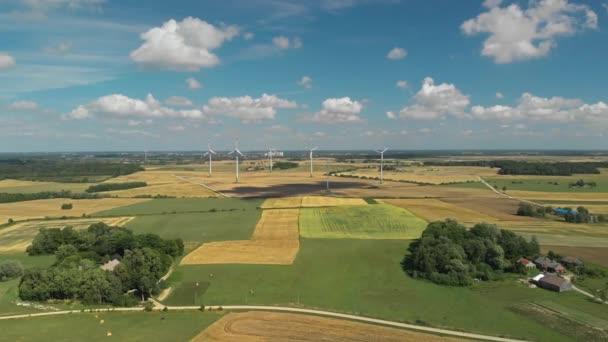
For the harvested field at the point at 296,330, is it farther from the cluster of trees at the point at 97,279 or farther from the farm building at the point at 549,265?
the farm building at the point at 549,265

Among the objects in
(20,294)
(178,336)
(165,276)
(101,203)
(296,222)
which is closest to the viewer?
(178,336)

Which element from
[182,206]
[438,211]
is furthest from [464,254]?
[182,206]

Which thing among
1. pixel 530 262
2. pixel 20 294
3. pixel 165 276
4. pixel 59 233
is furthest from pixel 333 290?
pixel 59 233

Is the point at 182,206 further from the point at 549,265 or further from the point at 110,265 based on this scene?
the point at 549,265

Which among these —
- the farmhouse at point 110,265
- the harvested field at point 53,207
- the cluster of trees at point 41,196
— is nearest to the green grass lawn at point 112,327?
the farmhouse at point 110,265

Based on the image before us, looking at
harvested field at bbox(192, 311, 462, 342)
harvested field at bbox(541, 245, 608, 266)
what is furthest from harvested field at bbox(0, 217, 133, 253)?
harvested field at bbox(541, 245, 608, 266)

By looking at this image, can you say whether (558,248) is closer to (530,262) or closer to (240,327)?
(530,262)
